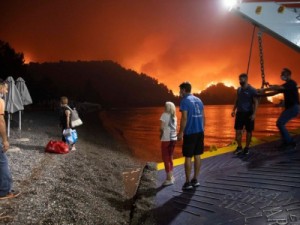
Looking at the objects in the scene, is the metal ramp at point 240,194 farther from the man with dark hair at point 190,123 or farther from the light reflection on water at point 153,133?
the light reflection on water at point 153,133

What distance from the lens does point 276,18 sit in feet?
29.3

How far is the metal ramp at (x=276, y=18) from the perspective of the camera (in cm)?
885

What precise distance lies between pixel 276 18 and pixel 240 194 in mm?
5564

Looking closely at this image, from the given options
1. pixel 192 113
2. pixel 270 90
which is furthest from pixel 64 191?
pixel 270 90

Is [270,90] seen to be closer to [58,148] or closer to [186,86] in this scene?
[186,86]

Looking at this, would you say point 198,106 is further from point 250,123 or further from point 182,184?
point 250,123

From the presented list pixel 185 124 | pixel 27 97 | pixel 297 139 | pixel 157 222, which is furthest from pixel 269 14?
pixel 27 97

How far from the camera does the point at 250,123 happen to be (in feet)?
29.2

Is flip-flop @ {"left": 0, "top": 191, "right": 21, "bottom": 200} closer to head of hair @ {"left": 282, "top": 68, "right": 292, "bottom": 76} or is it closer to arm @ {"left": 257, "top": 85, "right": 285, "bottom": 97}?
arm @ {"left": 257, "top": 85, "right": 285, "bottom": 97}

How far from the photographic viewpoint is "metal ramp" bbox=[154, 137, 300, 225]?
531 cm

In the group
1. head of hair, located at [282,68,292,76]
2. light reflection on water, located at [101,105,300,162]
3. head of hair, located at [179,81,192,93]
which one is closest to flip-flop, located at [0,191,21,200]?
head of hair, located at [179,81,192,93]

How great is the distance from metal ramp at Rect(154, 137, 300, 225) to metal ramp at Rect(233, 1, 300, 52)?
3361mm

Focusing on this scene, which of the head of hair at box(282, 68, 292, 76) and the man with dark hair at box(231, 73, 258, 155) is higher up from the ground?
the head of hair at box(282, 68, 292, 76)

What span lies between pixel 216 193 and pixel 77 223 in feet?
9.85
